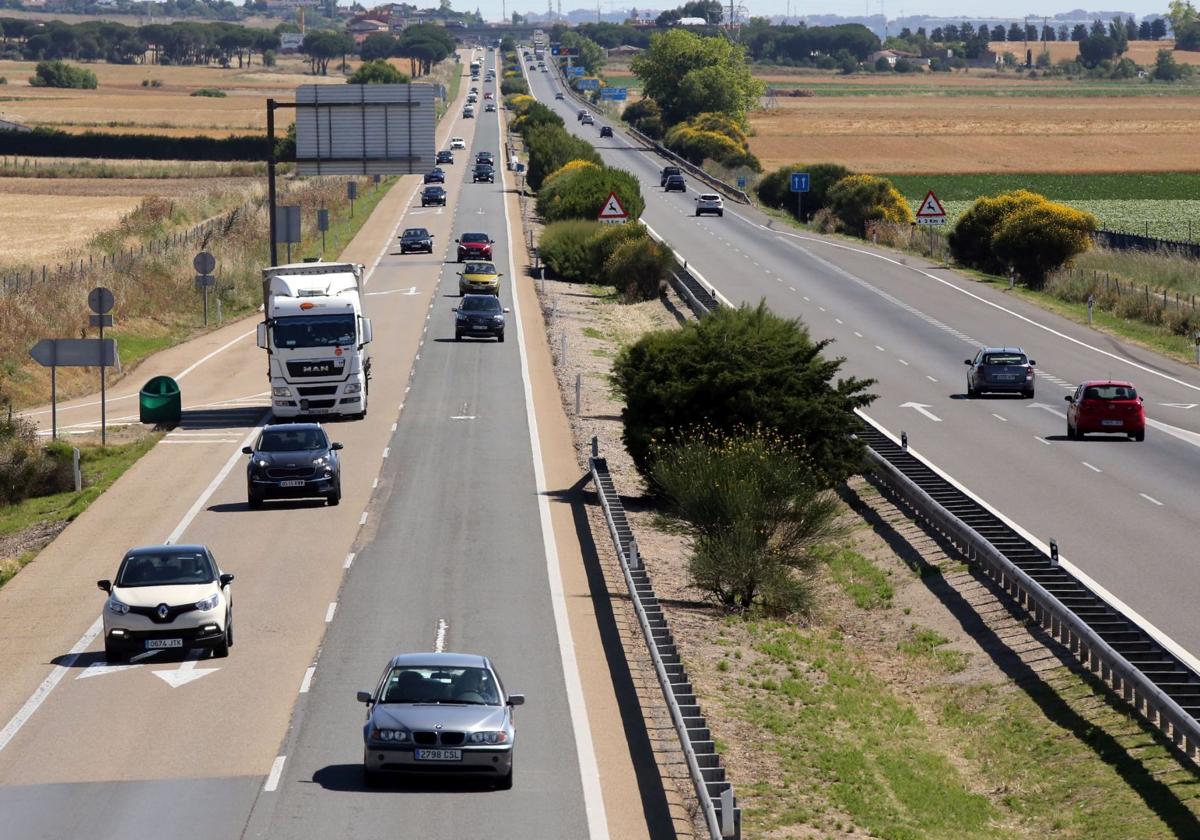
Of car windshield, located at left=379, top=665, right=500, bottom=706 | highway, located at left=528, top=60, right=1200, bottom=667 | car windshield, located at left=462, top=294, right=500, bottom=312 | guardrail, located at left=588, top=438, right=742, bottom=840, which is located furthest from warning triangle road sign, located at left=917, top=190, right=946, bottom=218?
car windshield, located at left=379, top=665, right=500, bottom=706

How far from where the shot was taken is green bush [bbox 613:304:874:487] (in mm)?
34859

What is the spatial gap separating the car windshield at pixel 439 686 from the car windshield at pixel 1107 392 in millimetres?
27834

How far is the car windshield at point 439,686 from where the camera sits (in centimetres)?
1809

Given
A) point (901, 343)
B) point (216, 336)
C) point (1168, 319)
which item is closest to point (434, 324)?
point (216, 336)

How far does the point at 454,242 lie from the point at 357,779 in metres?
74.2


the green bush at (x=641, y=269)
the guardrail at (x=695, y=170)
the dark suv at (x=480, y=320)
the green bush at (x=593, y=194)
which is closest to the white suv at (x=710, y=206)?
the guardrail at (x=695, y=170)

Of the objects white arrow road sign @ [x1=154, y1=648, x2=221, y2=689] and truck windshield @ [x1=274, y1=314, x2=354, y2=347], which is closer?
white arrow road sign @ [x1=154, y1=648, x2=221, y2=689]

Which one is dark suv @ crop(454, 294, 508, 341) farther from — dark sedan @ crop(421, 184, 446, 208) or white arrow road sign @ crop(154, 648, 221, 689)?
dark sedan @ crop(421, 184, 446, 208)

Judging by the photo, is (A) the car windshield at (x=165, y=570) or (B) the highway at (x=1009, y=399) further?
(B) the highway at (x=1009, y=399)

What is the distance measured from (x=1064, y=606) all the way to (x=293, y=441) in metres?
15.6

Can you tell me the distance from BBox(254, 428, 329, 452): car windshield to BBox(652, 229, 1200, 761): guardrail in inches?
433

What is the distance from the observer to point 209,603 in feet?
75.8

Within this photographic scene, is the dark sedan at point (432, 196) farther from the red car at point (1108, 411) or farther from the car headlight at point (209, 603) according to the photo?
the car headlight at point (209, 603)

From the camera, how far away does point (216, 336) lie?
6269 cm
